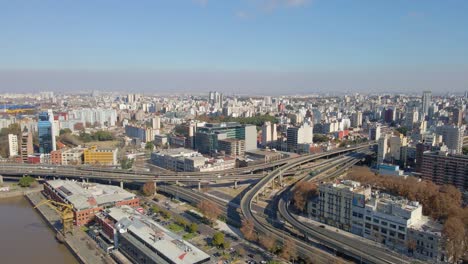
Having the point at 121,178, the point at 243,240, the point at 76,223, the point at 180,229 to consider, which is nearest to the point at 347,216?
the point at 243,240

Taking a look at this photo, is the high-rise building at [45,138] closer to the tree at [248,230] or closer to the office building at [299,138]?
the office building at [299,138]

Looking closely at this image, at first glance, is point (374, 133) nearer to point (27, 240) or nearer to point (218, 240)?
point (218, 240)

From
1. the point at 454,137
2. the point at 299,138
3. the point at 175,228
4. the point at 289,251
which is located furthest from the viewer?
the point at 299,138

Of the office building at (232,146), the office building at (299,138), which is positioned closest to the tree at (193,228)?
the office building at (232,146)

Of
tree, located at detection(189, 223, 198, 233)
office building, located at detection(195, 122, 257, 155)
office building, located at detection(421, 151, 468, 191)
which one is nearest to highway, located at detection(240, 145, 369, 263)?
tree, located at detection(189, 223, 198, 233)

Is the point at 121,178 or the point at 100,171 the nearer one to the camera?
the point at 121,178

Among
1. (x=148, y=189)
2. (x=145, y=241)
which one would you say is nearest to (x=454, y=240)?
(x=145, y=241)

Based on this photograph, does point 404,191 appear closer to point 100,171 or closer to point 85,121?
point 100,171
